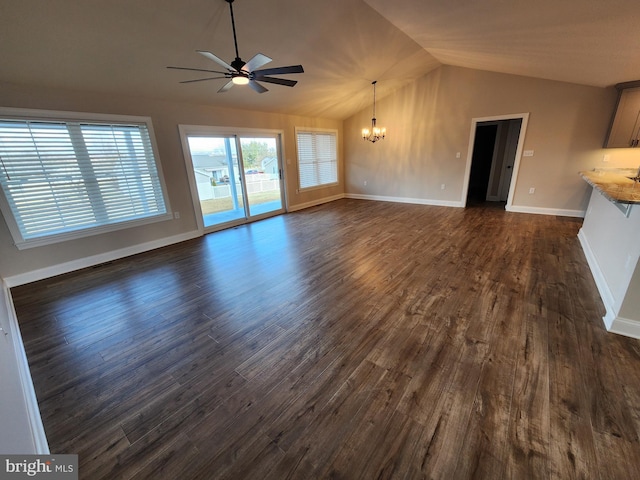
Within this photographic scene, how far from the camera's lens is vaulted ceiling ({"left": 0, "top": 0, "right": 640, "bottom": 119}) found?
7.95ft

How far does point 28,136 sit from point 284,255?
3.49 meters

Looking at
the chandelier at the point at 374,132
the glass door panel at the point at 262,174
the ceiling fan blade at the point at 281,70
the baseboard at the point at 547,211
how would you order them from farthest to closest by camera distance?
1. the chandelier at the point at 374,132
2. the glass door panel at the point at 262,174
3. the baseboard at the point at 547,211
4. the ceiling fan blade at the point at 281,70

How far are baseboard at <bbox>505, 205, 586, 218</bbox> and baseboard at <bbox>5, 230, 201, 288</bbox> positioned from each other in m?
6.95

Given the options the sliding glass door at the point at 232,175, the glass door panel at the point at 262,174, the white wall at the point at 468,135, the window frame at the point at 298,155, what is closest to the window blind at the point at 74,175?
the sliding glass door at the point at 232,175

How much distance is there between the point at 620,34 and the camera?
248 centimetres

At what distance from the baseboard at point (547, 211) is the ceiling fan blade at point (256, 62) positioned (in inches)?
239

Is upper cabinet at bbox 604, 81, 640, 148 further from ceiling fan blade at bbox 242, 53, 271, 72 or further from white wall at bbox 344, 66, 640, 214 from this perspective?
ceiling fan blade at bbox 242, 53, 271, 72

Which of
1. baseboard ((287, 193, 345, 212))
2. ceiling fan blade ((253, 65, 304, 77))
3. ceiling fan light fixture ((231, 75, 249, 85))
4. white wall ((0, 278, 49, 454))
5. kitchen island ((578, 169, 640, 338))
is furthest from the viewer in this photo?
baseboard ((287, 193, 345, 212))

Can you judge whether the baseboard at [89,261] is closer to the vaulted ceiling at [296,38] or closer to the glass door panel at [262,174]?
the glass door panel at [262,174]

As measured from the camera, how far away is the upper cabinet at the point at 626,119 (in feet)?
13.9

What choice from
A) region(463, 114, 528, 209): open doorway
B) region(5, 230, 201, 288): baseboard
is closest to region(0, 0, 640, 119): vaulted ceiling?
region(463, 114, 528, 209): open doorway

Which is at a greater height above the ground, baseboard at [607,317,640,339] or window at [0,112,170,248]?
window at [0,112,170,248]

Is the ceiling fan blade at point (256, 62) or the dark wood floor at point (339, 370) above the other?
the ceiling fan blade at point (256, 62)

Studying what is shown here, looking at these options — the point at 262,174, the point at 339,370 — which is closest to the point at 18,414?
the point at 339,370
